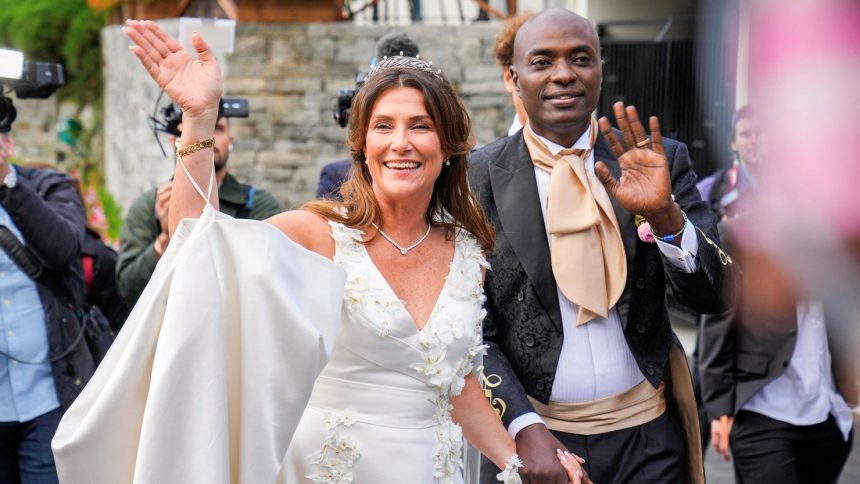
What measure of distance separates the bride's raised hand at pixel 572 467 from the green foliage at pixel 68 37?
13.4 m

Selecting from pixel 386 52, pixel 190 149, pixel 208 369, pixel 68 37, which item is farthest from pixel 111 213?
pixel 208 369

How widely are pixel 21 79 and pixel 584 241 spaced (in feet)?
8.20

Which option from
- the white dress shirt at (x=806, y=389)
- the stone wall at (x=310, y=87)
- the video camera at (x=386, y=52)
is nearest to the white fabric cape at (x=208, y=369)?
the white dress shirt at (x=806, y=389)

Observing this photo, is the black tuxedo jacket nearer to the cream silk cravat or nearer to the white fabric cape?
the cream silk cravat

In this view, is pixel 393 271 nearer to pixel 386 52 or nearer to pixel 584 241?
pixel 584 241

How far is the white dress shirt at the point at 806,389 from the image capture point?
4.66m

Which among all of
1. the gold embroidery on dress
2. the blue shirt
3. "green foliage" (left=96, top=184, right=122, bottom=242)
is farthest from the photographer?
"green foliage" (left=96, top=184, right=122, bottom=242)

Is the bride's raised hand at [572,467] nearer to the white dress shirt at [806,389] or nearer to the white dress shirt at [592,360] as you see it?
the white dress shirt at [592,360]

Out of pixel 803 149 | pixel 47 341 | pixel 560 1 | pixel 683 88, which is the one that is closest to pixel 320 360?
pixel 803 149

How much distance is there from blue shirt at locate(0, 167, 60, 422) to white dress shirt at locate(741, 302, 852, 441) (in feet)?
9.72

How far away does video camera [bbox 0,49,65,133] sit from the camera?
14.4ft

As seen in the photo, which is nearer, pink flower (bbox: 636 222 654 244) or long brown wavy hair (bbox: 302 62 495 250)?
long brown wavy hair (bbox: 302 62 495 250)

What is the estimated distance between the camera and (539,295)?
351cm

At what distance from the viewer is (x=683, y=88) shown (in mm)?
11586
